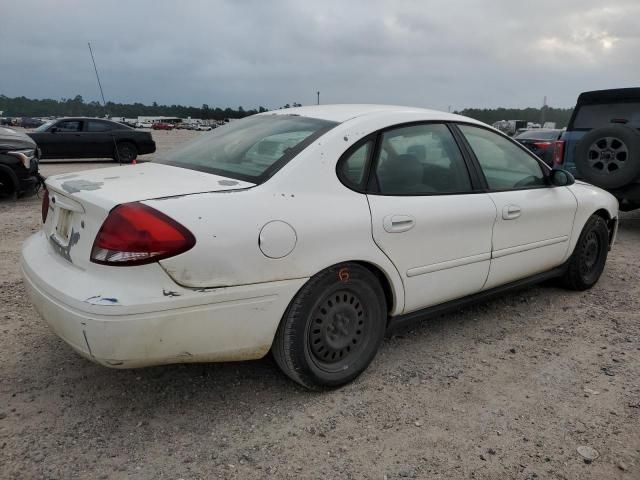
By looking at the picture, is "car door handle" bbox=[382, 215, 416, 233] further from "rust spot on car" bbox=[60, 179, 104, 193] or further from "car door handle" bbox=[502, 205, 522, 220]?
"rust spot on car" bbox=[60, 179, 104, 193]

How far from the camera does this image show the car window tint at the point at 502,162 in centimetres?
350

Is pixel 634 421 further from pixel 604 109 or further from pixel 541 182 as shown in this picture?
pixel 604 109

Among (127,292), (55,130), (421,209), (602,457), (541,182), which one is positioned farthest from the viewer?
(55,130)

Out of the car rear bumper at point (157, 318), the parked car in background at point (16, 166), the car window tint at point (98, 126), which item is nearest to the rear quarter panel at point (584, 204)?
the car rear bumper at point (157, 318)

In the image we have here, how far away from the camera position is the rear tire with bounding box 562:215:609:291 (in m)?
4.30

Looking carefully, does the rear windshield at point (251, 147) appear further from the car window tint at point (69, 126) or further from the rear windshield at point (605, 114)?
the car window tint at point (69, 126)

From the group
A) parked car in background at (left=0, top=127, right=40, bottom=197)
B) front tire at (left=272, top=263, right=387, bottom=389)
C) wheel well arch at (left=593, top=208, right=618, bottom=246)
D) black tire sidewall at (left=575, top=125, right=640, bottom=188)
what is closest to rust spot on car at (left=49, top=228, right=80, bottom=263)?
front tire at (left=272, top=263, right=387, bottom=389)

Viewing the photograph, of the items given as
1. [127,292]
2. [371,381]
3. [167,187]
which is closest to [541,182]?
[371,381]

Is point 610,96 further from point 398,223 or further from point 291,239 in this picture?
point 291,239

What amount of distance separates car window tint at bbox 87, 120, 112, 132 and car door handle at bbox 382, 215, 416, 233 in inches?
566

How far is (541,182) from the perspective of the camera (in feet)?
12.8

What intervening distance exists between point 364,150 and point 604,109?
5348mm

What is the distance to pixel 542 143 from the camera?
13.2 metres

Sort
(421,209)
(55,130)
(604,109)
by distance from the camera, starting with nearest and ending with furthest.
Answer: (421,209)
(604,109)
(55,130)
